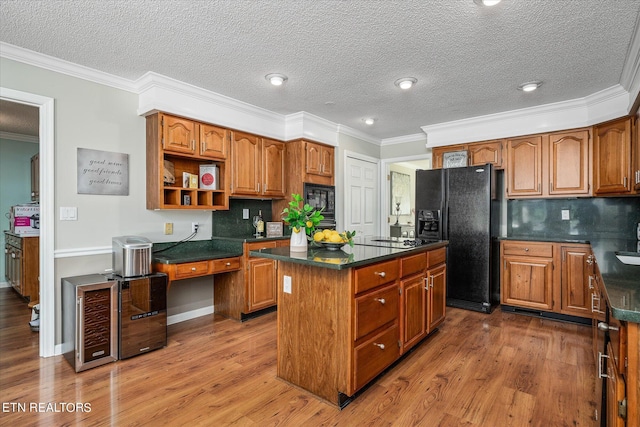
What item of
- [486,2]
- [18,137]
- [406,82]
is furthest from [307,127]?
[18,137]

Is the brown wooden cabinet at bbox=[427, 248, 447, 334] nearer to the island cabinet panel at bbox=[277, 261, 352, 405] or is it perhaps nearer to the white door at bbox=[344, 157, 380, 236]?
the island cabinet panel at bbox=[277, 261, 352, 405]

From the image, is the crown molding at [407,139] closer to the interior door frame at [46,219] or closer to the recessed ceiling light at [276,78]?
the recessed ceiling light at [276,78]

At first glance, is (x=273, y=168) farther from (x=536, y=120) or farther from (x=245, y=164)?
(x=536, y=120)

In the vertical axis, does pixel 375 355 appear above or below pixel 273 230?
below

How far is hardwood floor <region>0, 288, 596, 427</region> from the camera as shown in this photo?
1.95 metres

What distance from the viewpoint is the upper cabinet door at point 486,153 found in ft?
14.1

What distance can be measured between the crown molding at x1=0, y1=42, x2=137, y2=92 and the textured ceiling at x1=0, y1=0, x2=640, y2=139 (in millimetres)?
80

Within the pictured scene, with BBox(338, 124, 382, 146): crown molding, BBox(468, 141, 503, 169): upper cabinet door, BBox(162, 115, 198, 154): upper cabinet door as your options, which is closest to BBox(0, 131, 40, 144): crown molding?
BBox(162, 115, 198, 154): upper cabinet door

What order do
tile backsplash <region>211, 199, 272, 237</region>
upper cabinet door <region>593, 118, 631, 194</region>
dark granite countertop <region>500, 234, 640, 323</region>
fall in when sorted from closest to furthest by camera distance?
dark granite countertop <region>500, 234, 640, 323</region>, upper cabinet door <region>593, 118, 631, 194</region>, tile backsplash <region>211, 199, 272, 237</region>

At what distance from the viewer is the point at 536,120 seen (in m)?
3.99

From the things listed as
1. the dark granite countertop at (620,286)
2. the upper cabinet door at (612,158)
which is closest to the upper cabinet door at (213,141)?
the dark granite countertop at (620,286)

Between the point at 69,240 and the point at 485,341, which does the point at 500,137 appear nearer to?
the point at 485,341

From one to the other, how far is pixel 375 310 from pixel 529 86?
2.77 metres

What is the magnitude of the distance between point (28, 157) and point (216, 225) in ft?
12.9
